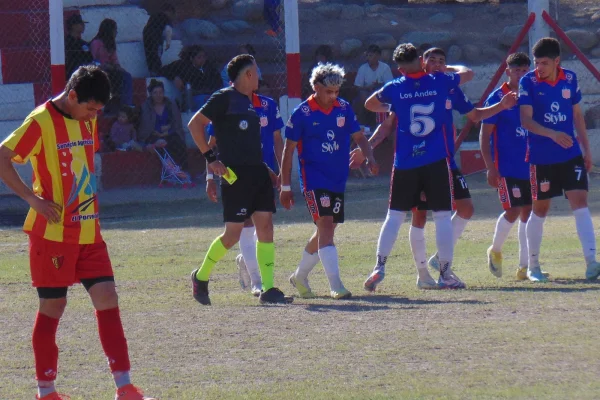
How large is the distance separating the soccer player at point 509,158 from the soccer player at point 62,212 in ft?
15.8

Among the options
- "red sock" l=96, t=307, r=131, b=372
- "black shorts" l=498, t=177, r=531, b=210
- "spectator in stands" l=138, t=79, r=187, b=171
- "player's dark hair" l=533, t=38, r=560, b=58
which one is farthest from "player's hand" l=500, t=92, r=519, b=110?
"spectator in stands" l=138, t=79, r=187, b=171

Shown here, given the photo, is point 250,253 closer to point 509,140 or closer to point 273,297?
point 273,297

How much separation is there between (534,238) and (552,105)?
1175mm

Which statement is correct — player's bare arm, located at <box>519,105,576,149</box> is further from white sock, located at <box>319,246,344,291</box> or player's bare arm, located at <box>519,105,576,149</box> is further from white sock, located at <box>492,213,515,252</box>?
white sock, located at <box>319,246,344,291</box>

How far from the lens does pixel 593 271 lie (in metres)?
8.96

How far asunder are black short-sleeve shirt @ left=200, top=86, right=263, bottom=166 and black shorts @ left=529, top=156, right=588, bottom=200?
8.35 feet

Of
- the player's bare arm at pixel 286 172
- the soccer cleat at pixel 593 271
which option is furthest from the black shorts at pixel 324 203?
the soccer cleat at pixel 593 271

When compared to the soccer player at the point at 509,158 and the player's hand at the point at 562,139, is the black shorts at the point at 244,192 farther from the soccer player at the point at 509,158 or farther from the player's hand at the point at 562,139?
the player's hand at the point at 562,139

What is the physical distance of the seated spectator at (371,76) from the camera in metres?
19.1

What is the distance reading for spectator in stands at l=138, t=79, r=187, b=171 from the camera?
17.7m

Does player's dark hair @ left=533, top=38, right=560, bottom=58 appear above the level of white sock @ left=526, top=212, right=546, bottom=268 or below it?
above

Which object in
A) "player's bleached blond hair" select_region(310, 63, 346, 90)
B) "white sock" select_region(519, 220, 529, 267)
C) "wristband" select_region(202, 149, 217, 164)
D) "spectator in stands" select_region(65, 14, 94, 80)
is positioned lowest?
"white sock" select_region(519, 220, 529, 267)

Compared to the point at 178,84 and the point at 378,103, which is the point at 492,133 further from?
the point at 178,84

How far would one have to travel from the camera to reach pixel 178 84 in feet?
61.7
